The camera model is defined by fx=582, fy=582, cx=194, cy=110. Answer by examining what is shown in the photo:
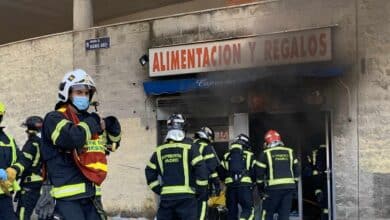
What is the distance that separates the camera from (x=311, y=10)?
10703 mm

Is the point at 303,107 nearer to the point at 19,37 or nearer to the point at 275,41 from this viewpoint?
the point at 275,41

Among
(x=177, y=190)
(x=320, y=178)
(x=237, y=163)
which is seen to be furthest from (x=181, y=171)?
(x=320, y=178)

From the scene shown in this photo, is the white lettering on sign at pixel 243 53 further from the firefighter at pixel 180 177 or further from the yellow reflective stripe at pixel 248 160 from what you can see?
the firefighter at pixel 180 177

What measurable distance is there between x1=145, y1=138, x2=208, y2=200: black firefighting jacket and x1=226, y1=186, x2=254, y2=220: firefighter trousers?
312 centimetres

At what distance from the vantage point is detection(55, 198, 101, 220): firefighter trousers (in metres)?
4.68

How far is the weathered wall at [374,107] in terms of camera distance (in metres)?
10.0

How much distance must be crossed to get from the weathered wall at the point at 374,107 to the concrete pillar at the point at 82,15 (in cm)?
667

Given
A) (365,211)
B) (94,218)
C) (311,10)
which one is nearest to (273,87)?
(311,10)

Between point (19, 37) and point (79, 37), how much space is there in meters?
10.7

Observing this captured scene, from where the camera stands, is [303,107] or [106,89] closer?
[303,107]

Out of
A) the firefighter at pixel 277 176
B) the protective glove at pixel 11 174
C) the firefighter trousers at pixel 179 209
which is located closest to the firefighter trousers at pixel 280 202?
the firefighter at pixel 277 176

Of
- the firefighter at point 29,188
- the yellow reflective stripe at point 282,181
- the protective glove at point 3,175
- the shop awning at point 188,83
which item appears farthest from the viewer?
the shop awning at point 188,83

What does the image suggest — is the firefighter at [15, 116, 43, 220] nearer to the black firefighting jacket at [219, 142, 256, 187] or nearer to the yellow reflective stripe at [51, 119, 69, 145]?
the black firefighting jacket at [219, 142, 256, 187]

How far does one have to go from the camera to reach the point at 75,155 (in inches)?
184
